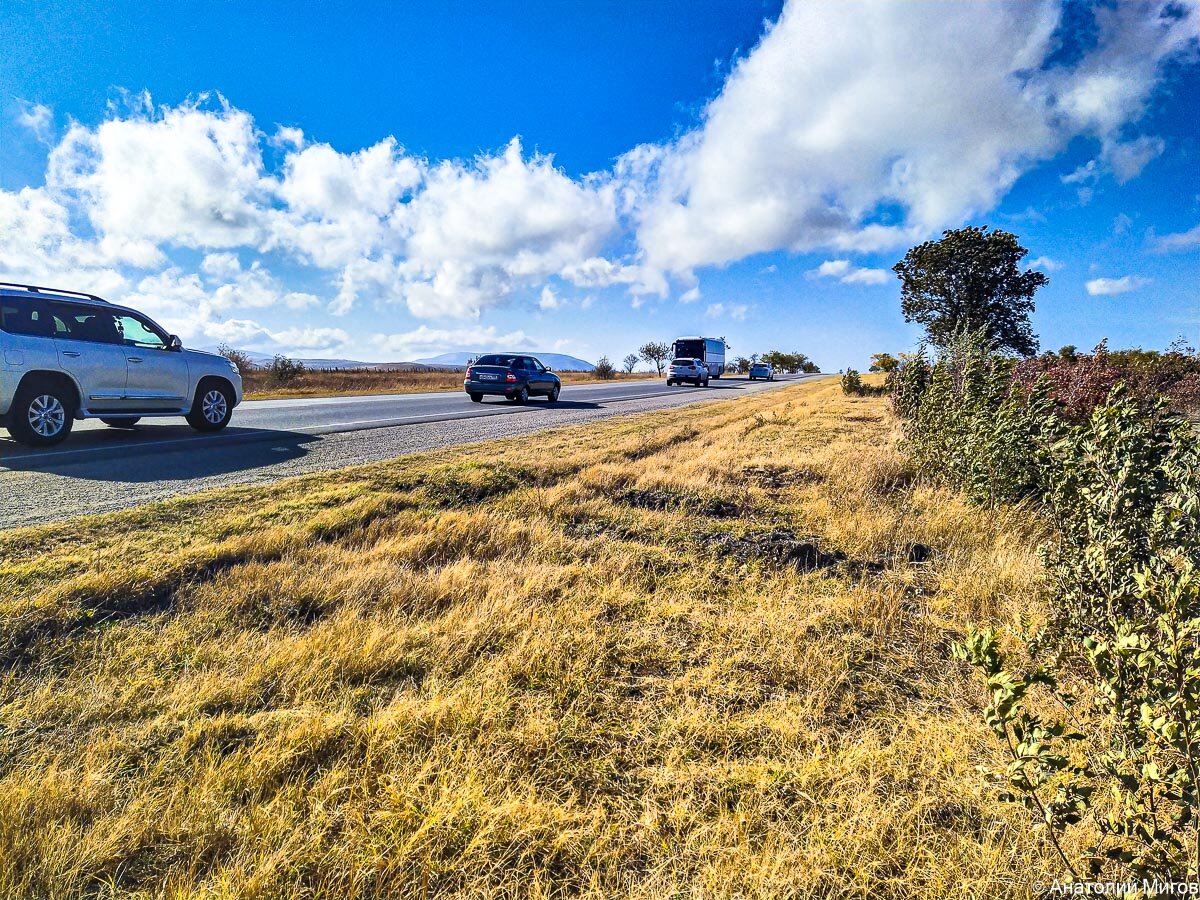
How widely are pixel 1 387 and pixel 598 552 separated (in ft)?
25.8

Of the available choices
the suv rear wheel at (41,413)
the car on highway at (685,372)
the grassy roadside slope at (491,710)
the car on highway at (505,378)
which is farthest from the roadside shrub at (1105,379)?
the car on highway at (685,372)

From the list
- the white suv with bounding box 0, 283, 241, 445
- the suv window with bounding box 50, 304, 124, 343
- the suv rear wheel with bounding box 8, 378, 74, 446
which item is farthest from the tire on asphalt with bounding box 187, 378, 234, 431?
the suv rear wheel with bounding box 8, 378, 74, 446

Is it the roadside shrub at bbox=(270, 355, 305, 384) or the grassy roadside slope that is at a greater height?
the roadside shrub at bbox=(270, 355, 305, 384)

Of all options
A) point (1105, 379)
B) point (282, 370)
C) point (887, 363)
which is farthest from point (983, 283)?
point (282, 370)

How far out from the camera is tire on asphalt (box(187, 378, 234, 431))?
28.0 feet

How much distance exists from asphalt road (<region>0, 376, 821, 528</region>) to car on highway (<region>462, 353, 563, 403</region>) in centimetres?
Answer: 522

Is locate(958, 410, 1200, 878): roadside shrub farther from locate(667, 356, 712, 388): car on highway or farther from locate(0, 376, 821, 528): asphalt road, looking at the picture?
locate(667, 356, 712, 388): car on highway

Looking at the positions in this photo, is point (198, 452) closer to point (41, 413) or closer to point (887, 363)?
point (41, 413)

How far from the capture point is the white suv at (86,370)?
21.3ft

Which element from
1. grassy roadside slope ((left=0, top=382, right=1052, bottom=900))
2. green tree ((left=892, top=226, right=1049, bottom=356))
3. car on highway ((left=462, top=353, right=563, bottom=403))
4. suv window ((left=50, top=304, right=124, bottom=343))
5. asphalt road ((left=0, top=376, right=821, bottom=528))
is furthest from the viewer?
green tree ((left=892, top=226, right=1049, bottom=356))

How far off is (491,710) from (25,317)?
8.99 m

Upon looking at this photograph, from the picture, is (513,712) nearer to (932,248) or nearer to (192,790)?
(192,790)

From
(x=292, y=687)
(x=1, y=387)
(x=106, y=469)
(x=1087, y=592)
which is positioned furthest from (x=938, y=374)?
(x=1, y=387)

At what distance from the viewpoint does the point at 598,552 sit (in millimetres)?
3639
